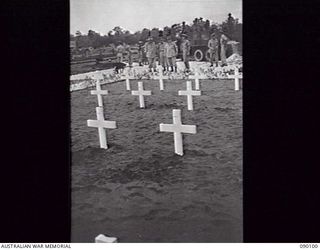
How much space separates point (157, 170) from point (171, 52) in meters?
0.39

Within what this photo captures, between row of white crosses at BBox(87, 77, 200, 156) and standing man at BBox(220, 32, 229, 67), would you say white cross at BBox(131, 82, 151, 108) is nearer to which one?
row of white crosses at BBox(87, 77, 200, 156)

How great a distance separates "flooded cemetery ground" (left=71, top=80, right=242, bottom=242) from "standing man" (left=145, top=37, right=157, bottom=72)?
0.07m

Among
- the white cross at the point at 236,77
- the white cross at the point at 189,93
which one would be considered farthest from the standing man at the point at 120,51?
the white cross at the point at 236,77

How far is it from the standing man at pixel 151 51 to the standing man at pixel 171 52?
0.14 ft

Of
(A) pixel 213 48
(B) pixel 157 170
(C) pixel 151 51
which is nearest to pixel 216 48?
(A) pixel 213 48

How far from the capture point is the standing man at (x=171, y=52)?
4.46 ft

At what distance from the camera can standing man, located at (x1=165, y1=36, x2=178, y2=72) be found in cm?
136

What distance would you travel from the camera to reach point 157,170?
1.40m

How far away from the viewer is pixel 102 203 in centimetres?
141

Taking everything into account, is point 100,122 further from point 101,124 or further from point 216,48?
point 216,48

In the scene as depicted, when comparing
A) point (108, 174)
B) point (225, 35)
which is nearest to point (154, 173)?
point (108, 174)
